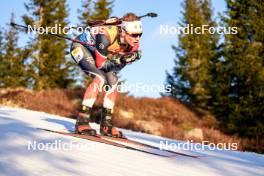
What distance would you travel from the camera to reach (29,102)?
13.5 metres

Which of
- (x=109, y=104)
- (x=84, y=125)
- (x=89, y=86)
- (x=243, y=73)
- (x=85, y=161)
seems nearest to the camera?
(x=85, y=161)

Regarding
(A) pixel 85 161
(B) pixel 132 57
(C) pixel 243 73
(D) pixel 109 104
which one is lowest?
(A) pixel 85 161

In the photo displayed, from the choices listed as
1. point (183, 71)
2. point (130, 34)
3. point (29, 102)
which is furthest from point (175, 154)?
point (183, 71)

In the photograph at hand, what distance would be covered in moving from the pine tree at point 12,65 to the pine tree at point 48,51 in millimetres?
1398

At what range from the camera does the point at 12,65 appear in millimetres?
31250

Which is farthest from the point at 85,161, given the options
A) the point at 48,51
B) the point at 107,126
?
the point at 48,51

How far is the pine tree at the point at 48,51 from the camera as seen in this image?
25.7m

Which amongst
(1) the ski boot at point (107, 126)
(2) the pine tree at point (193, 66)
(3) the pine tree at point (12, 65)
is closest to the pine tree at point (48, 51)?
(3) the pine tree at point (12, 65)

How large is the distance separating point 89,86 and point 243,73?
45.1 ft

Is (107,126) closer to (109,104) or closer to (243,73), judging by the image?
(109,104)

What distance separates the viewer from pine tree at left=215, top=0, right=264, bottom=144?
671 inches

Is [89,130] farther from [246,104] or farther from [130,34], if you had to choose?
[246,104]

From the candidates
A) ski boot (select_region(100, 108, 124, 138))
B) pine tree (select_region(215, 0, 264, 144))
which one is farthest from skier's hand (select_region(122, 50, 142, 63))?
pine tree (select_region(215, 0, 264, 144))

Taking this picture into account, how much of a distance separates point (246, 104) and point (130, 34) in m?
13.3
